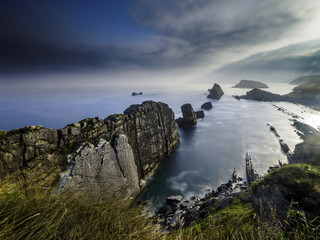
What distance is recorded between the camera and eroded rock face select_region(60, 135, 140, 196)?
16609 millimetres

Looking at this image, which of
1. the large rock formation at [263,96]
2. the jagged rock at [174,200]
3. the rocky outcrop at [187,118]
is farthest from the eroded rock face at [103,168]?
the large rock formation at [263,96]

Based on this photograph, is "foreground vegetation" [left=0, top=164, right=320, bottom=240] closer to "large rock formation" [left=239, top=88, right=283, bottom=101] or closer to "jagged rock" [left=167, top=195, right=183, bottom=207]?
"jagged rock" [left=167, top=195, right=183, bottom=207]

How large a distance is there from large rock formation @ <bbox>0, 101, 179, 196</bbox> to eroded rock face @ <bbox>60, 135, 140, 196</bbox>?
101cm

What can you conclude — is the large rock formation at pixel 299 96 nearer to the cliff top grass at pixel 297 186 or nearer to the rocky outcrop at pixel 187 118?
the rocky outcrop at pixel 187 118

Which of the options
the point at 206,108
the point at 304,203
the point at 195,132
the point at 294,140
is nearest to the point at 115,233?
the point at 304,203

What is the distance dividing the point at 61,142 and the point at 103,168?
6026 mm

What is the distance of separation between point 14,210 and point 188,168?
117 feet

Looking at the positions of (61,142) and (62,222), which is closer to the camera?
(62,222)

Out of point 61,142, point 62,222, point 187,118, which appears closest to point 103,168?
point 61,142

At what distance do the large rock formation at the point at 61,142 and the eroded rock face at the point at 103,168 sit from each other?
39.6 inches

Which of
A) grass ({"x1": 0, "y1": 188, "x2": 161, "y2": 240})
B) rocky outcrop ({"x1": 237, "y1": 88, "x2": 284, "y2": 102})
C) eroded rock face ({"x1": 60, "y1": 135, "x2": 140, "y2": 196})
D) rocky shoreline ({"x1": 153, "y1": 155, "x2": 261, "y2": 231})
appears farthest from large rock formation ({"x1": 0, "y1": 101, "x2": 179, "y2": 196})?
rocky outcrop ({"x1": 237, "y1": 88, "x2": 284, "y2": 102})

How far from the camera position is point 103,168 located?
1925 centimetres

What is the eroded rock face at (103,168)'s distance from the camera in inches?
654

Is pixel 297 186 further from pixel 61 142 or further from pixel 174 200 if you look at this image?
pixel 61 142
